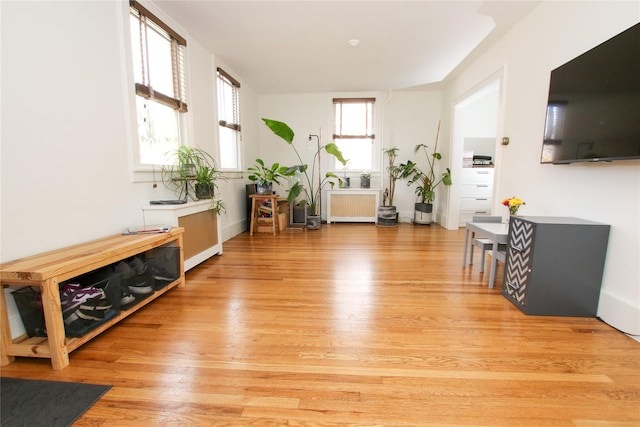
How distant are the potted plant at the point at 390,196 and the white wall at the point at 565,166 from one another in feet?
7.23

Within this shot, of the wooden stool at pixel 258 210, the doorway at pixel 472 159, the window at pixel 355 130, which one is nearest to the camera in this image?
the wooden stool at pixel 258 210

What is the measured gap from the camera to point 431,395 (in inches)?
48.1

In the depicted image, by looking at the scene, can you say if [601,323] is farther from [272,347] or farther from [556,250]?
[272,347]

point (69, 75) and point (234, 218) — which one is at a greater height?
point (69, 75)

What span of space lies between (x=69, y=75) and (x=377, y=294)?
280 cm

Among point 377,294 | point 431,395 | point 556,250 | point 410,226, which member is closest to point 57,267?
point 431,395

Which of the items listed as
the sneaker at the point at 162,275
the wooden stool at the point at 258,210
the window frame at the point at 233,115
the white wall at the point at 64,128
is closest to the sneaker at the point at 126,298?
the sneaker at the point at 162,275

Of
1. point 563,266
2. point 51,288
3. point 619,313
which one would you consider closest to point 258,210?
point 51,288

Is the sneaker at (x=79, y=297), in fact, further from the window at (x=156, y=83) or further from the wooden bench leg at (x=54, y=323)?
the window at (x=156, y=83)

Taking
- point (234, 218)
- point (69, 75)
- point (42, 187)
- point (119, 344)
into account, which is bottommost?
point (119, 344)

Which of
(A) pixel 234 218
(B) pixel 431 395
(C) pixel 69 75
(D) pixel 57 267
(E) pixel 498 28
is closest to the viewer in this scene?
(B) pixel 431 395

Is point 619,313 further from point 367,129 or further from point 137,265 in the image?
point 367,129

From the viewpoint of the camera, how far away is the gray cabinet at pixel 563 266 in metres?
1.86

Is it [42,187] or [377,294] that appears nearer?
[42,187]
